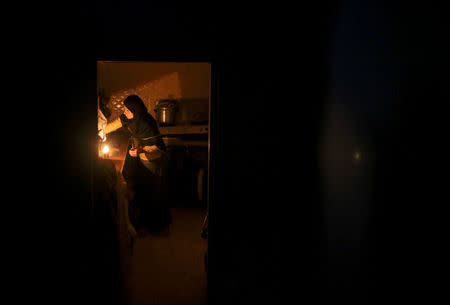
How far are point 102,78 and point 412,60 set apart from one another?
5368mm

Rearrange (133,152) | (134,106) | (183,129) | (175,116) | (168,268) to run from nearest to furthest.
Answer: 1. (168,268)
2. (134,106)
3. (133,152)
4. (183,129)
5. (175,116)

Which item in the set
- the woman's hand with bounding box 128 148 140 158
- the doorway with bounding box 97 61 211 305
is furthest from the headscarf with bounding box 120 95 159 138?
the doorway with bounding box 97 61 211 305

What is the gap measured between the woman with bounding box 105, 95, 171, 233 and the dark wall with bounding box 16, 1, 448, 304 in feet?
6.16

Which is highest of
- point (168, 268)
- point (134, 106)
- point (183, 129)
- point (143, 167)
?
point (134, 106)

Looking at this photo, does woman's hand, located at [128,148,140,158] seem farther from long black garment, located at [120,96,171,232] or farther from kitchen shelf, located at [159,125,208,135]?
kitchen shelf, located at [159,125,208,135]

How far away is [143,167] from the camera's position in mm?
4289

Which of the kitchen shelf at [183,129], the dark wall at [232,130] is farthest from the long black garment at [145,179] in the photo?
the dark wall at [232,130]

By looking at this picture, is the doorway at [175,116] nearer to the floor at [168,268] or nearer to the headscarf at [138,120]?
the floor at [168,268]

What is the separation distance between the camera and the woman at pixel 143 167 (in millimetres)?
4105

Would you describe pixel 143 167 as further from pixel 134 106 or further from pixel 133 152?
pixel 134 106

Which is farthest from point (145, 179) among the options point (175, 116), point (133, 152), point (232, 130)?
point (232, 130)

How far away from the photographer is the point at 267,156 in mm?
2293

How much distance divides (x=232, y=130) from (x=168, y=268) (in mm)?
2008

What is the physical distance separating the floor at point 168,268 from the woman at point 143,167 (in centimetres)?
30
